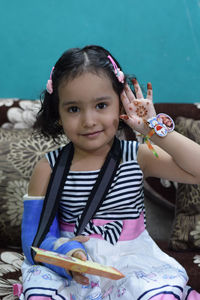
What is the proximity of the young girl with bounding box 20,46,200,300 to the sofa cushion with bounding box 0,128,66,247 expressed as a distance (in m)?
0.35

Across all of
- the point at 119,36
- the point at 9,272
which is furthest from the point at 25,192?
the point at 119,36

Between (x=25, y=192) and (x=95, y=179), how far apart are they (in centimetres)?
45

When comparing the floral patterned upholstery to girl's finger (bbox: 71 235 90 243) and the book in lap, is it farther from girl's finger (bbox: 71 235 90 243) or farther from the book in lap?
the book in lap

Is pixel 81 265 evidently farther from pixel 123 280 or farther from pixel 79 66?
pixel 79 66

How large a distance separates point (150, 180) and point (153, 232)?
0.20 m

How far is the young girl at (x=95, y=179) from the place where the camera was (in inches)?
41.3

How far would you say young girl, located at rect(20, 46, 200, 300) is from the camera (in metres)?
1.05

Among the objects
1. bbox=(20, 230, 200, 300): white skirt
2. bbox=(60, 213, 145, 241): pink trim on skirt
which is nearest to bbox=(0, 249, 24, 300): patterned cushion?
bbox=(20, 230, 200, 300): white skirt

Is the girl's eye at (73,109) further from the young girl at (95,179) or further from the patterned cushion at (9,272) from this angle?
the patterned cushion at (9,272)

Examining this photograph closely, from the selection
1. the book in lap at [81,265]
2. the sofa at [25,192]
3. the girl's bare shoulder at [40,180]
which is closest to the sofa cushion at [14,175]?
the sofa at [25,192]

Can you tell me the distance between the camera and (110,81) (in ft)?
3.71

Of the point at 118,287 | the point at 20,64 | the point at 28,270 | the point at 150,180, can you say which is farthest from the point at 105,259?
the point at 20,64

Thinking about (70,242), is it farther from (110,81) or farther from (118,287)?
(110,81)

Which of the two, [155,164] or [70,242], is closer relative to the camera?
[70,242]
